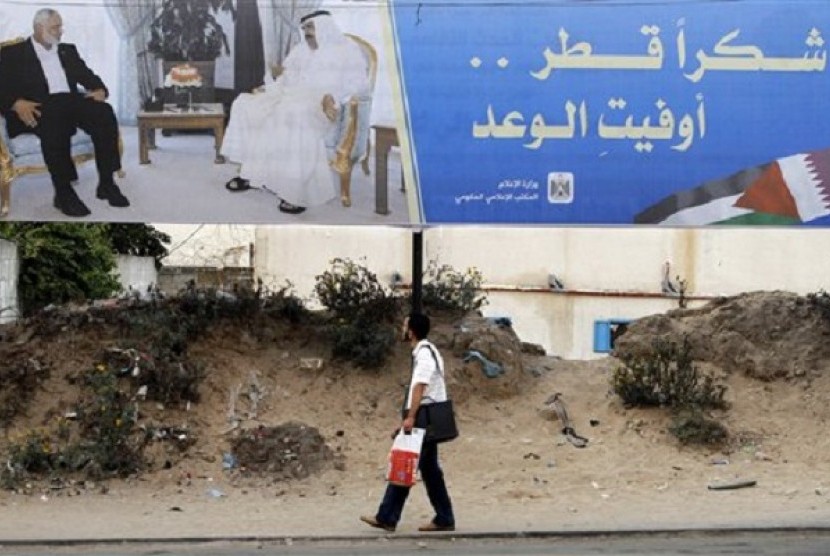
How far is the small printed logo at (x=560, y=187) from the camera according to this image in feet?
49.8

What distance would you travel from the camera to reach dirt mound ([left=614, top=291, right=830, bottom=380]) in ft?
50.8

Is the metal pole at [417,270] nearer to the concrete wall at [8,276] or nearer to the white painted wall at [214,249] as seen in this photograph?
the concrete wall at [8,276]

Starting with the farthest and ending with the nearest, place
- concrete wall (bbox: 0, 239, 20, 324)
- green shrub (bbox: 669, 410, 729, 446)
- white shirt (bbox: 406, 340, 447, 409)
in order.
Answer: concrete wall (bbox: 0, 239, 20, 324) → green shrub (bbox: 669, 410, 729, 446) → white shirt (bbox: 406, 340, 447, 409)

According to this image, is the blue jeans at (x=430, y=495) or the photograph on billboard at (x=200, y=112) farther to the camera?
the photograph on billboard at (x=200, y=112)

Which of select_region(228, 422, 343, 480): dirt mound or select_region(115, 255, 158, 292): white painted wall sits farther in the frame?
select_region(115, 255, 158, 292): white painted wall

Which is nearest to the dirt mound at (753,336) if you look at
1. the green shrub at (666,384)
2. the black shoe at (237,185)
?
the green shrub at (666,384)

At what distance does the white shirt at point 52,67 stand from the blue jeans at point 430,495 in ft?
22.5

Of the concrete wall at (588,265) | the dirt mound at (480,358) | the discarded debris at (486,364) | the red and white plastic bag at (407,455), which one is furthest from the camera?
the concrete wall at (588,265)

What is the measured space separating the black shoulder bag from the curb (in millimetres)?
804

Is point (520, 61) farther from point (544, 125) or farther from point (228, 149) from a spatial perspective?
point (228, 149)

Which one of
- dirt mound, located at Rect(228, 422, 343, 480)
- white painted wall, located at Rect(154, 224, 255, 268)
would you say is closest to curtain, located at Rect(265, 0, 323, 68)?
dirt mound, located at Rect(228, 422, 343, 480)

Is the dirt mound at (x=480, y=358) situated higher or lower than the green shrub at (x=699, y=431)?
higher

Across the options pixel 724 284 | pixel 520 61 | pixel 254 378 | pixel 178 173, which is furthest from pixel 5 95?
pixel 724 284

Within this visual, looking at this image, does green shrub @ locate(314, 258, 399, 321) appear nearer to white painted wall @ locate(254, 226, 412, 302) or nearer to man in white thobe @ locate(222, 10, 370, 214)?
man in white thobe @ locate(222, 10, 370, 214)
